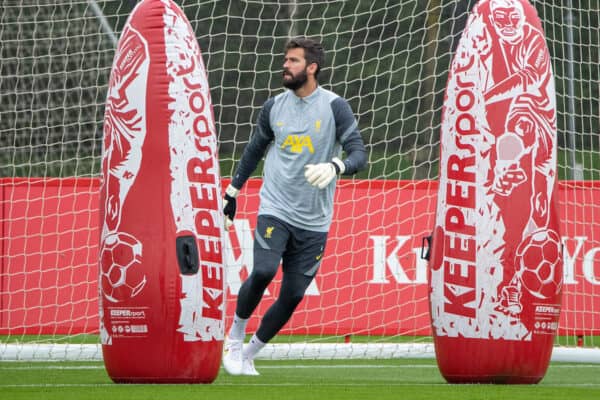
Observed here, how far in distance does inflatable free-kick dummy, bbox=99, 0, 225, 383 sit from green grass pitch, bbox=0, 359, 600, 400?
183 millimetres

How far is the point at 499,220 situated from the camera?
618 cm

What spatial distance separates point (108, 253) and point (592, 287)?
→ 17.3 feet

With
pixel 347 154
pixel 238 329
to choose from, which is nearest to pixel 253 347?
pixel 238 329

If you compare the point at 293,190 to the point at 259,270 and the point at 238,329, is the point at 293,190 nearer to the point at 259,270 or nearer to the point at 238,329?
the point at 259,270

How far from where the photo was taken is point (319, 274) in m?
10.4

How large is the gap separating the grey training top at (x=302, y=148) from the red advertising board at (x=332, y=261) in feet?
10.7

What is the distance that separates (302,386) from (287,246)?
1.07 meters

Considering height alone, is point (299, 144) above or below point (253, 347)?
above

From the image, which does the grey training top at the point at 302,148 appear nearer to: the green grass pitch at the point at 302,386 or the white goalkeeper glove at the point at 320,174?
the white goalkeeper glove at the point at 320,174

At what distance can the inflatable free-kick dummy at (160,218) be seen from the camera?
5910mm

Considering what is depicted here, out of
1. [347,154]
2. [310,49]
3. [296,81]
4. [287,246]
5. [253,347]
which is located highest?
[310,49]

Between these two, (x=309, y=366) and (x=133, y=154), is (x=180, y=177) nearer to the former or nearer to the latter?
(x=133, y=154)

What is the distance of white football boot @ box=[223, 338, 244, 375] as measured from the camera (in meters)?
7.07

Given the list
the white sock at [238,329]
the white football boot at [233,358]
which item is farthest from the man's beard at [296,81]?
the white football boot at [233,358]
